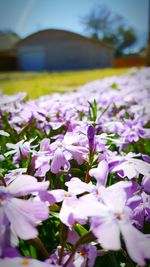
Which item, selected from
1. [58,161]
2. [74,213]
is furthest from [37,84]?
[74,213]

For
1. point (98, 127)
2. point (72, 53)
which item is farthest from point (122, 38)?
point (98, 127)

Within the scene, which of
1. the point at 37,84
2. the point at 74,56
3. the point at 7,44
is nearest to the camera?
the point at 7,44

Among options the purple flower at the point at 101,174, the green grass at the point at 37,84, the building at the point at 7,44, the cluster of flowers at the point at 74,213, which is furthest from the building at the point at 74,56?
the purple flower at the point at 101,174

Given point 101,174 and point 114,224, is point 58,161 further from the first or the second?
point 114,224

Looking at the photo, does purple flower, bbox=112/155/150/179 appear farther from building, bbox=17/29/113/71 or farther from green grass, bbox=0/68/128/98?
building, bbox=17/29/113/71

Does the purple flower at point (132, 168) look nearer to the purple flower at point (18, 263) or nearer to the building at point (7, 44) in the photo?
the purple flower at point (18, 263)

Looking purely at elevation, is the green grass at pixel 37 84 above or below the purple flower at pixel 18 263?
above

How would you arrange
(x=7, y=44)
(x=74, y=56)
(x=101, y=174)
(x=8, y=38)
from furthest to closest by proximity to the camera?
(x=74, y=56) → (x=7, y=44) → (x=8, y=38) → (x=101, y=174)

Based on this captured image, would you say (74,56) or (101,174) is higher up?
(74,56)

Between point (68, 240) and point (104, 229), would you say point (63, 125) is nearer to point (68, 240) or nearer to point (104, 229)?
point (68, 240)

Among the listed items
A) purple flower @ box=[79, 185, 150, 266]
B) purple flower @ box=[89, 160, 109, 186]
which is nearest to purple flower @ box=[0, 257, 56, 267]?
purple flower @ box=[79, 185, 150, 266]

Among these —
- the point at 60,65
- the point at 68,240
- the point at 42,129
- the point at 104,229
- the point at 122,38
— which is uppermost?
the point at 122,38
